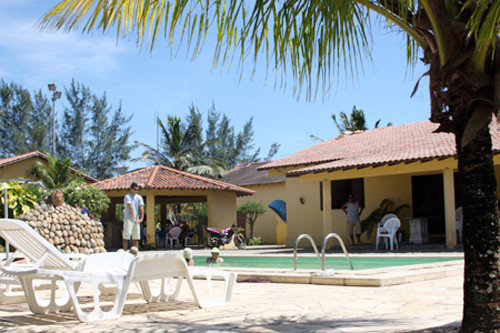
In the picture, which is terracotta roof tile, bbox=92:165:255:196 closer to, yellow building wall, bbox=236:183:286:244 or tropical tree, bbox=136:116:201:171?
yellow building wall, bbox=236:183:286:244

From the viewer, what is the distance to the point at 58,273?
4.50 metres

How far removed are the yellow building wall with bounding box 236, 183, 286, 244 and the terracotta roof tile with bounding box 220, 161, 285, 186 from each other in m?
0.38

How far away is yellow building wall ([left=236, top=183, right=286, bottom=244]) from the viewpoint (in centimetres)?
2900

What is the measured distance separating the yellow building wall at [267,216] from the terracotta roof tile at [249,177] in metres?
0.38

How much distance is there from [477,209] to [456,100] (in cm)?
68

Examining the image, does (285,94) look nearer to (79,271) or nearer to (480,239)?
(480,239)

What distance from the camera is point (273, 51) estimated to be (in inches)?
A: 155

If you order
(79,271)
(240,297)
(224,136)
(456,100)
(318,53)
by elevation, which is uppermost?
(224,136)

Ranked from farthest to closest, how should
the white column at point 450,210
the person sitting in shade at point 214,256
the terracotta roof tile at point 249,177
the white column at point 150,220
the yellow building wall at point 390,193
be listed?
1. the terracotta roof tile at point 249,177
2. the white column at point 150,220
3. the yellow building wall at point 390,193
4. the white column at point 450,210
5. the person sitting in shade at point 214,256

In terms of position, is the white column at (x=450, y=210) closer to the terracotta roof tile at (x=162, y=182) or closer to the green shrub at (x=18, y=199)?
the green shrub at (x=18, y=199)

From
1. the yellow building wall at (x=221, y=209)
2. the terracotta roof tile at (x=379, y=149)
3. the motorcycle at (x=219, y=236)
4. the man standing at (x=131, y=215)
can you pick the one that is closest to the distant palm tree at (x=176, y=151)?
the yellow building wall at (x=221, y=209)

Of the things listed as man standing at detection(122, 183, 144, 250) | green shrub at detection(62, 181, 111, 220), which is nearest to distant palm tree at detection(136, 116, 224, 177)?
green shrub at detection(62, 181, 111, 220)

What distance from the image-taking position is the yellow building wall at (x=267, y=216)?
29000 millimetres

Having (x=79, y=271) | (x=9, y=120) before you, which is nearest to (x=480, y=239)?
(x=79, y=271)
